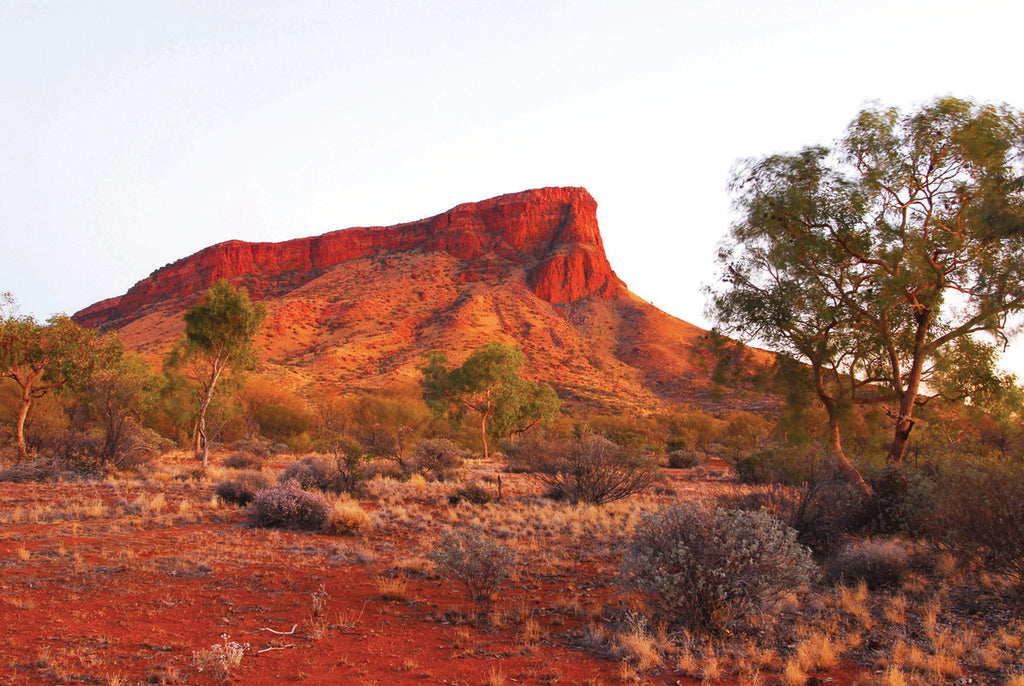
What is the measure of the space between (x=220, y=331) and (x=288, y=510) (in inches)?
517

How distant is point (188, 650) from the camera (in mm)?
5934

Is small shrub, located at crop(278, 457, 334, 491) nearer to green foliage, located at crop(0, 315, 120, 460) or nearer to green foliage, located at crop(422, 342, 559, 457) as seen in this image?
green foliage, located at crop(0, 315, 120, 460)

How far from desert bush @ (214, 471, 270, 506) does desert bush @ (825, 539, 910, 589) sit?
12.9m

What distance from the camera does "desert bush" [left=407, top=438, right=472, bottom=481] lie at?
23.5 meters

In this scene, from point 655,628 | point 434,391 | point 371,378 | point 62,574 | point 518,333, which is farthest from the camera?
point 518,333

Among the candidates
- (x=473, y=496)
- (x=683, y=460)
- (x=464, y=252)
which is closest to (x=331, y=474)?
(x=473, y=496)

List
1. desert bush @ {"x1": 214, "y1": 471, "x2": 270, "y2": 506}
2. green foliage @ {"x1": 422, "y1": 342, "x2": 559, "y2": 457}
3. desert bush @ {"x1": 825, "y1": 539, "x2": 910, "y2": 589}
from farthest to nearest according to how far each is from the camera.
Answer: green foliage @ {"x1": 422, "y1": 342, "x2": 559, "y2": 457}, desert bush @ {"x1": 214, "y1": 471, "x2": 270, "y2": 506}, desert bush @ {"x1": 825, "y1": 539, "x2": 910, "y2": 589}

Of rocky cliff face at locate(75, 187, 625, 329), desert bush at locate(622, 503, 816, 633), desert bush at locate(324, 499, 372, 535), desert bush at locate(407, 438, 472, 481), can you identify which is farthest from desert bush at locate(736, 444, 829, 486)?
rocky cliff face at locate(75, 187, 625, 329)

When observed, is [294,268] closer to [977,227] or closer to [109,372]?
[109,372]

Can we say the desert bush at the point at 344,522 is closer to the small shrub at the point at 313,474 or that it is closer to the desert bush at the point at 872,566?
the small shrub at the point at 313,474

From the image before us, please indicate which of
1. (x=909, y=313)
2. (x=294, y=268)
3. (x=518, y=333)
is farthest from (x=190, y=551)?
(x=294, y=268)

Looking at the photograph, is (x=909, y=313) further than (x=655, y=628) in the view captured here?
Yes

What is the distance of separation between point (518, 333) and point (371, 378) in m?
23.2

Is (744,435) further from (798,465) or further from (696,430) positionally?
(798,465)
